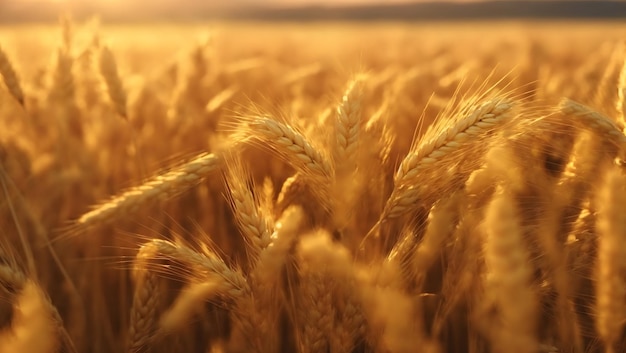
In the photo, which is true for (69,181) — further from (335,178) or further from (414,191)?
(414,191)

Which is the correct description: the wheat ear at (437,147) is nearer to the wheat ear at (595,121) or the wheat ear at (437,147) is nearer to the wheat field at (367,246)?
the wheat field at (367,246)

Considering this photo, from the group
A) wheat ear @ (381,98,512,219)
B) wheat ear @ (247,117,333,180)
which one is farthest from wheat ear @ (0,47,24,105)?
wheat ear @ (381,98,512,219)

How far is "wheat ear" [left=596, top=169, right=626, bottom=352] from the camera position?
0.79m

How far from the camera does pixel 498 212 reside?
59cm

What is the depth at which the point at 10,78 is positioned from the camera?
1.46m

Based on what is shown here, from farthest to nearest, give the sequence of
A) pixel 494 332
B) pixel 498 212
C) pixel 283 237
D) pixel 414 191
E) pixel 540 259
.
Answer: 1. pixel 540 259
2. pixel 414 191
3. pixel 283 237
4. pixel 494 332
5. pixel 498 212

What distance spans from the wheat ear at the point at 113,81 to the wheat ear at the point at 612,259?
1379 millimetres

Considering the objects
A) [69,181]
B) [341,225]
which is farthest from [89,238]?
[341,225]

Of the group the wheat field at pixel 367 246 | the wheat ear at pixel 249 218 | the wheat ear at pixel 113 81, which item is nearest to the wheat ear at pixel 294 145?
the wheat field at pixel 367 246

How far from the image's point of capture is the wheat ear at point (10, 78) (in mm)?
1433

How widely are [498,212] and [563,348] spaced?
598 mm

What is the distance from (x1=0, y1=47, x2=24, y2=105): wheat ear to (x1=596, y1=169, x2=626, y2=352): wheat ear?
58.8 inches

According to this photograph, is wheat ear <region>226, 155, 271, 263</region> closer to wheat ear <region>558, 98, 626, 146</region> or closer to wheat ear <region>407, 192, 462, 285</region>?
wheat ear <region>407, 192, 462, 285</region>

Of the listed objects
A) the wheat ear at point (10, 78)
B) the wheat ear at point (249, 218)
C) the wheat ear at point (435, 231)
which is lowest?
the wheat ear at point (435, 231)
